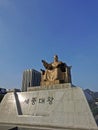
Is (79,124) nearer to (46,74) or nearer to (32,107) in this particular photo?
(32,107)

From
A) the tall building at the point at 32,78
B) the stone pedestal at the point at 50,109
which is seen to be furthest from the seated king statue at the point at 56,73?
the tall building at the point at 32,78

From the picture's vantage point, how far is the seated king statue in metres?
10.1

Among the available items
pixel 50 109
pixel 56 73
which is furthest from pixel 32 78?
pixel 50 109

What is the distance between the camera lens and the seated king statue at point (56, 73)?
10070 millimetres

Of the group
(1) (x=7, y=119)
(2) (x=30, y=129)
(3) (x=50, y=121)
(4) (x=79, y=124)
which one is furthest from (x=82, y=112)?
(1) (x=7, y=119)

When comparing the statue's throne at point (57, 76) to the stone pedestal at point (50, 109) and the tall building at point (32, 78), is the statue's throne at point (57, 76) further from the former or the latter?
the tall building at point (32, 78)

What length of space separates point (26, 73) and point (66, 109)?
15.5 m

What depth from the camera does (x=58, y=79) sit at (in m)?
10.0

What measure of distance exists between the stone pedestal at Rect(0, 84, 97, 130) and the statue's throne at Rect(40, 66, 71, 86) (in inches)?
15.9

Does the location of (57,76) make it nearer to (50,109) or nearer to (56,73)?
(56,73)

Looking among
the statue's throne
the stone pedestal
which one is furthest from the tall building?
the statue's throne

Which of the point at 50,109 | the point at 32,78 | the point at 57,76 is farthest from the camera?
the point at 32,78

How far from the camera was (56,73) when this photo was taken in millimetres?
10102

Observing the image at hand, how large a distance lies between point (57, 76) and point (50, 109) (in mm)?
2032
